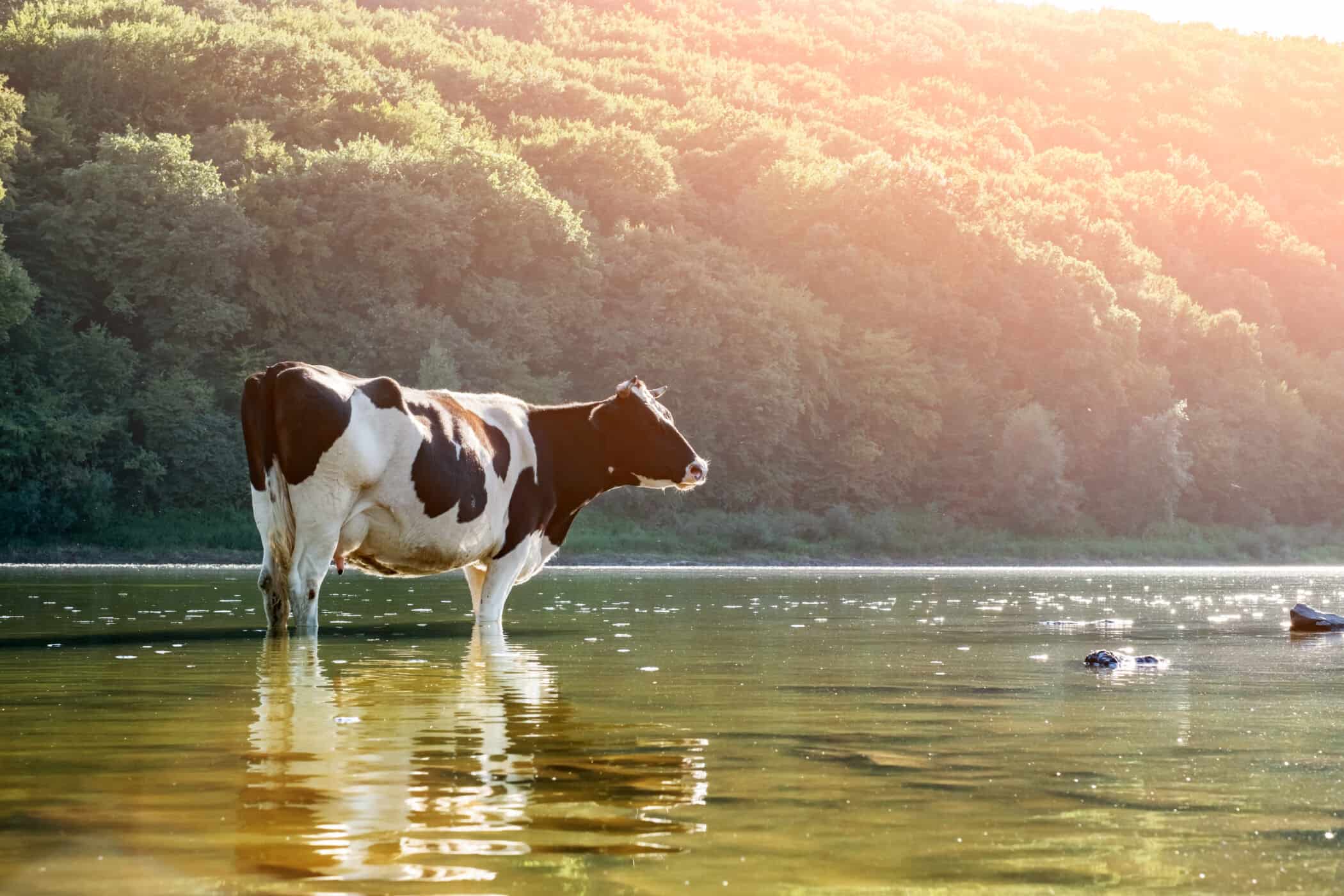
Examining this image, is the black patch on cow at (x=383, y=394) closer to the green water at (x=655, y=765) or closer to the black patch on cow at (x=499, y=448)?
the black patch on cow at (x=499, y=448)

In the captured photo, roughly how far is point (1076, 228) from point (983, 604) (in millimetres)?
90147

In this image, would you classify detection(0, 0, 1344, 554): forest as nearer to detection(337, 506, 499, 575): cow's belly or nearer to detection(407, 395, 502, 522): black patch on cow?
detection(337, 506, 499, 575): cow's belly

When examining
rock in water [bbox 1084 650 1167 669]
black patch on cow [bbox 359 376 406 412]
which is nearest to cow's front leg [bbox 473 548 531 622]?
black patch on cow [bbox 359 376 406 412]

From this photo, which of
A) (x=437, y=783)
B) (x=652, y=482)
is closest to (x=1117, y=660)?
(x=652, y=482)

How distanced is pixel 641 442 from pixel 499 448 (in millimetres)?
2127

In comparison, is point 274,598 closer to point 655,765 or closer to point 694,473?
point 694,473

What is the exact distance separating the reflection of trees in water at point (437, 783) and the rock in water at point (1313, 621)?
38.0ft

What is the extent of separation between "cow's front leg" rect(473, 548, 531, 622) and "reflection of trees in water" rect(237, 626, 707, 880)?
22.4 ft

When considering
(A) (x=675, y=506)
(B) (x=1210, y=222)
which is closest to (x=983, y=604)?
(A) (x=675, y=506)

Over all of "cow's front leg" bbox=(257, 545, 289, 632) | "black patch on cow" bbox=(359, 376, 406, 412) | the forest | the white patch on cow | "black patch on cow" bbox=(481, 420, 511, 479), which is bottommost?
"cow's front leg" bbox=(257, 545, 289, 632)

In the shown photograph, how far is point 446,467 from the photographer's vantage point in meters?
16.8

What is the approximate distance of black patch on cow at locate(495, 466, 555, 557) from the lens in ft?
59.6

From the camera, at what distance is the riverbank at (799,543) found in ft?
185

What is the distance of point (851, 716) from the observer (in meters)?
9.96
